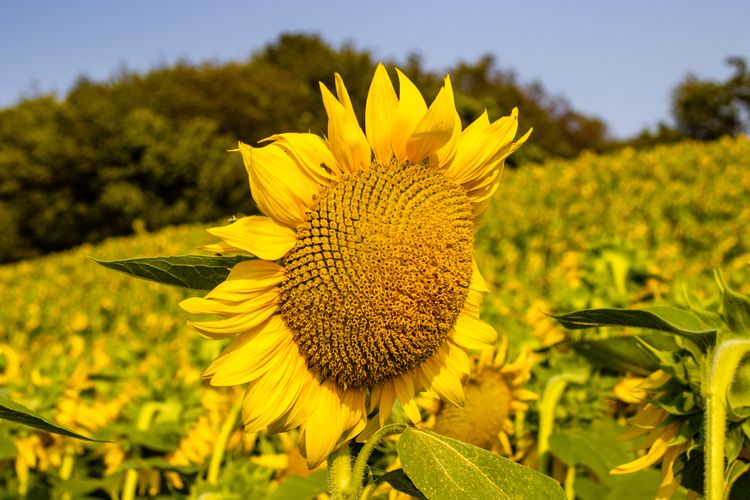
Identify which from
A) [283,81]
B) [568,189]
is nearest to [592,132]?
[283,81]

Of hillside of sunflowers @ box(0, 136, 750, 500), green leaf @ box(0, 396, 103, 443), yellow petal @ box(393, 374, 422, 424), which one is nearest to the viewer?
green leaf @ box(0, 396, 103, 443)

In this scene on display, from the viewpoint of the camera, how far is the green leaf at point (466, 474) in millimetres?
886

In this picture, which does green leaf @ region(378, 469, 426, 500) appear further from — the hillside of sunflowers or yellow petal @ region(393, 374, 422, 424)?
yellow petal @ region(393, 374, 422, 424)

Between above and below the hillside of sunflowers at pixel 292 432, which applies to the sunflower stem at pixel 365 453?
above

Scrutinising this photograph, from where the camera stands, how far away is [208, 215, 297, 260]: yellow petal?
3.23 ft

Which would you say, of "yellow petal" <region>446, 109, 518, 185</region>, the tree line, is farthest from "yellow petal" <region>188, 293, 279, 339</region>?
the tree line

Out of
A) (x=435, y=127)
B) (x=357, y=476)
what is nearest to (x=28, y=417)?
(x=357, y=476)

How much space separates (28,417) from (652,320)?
A: 29.4 inches

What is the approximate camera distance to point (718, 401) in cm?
102

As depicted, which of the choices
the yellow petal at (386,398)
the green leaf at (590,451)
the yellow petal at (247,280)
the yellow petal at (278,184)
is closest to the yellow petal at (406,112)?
the yellow petal at (278,184)

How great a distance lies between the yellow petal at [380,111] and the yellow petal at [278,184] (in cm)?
11

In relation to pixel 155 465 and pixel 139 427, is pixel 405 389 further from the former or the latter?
pixel 139 427

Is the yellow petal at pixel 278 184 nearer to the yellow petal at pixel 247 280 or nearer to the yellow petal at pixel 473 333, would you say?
the yellow petal at pixel 247 280

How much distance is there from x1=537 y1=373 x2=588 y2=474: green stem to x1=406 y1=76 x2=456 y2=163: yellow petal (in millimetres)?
908
